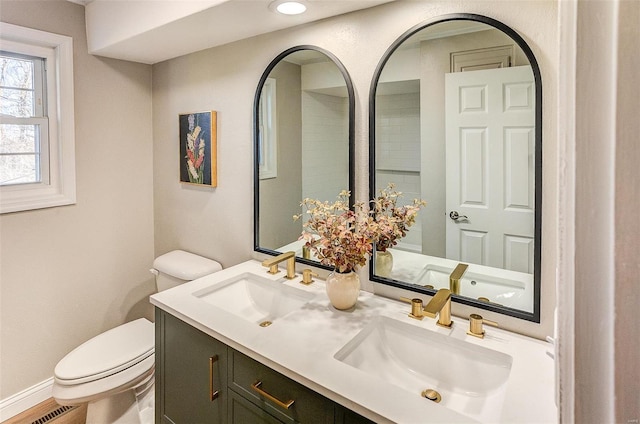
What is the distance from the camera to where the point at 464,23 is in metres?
1.25

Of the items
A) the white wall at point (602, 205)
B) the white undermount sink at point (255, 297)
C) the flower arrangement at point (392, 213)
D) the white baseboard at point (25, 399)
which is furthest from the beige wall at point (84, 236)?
the white wall at point (602, 205)

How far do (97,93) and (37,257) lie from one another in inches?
38.7

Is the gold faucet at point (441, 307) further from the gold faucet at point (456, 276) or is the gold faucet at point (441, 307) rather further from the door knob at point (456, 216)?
the door knob at point (456, 216)

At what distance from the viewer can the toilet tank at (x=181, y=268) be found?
1968mm

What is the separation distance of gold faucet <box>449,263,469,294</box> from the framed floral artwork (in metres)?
1.36

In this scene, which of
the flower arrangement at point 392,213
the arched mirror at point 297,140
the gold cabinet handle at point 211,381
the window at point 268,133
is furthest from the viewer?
the window at point 268,133

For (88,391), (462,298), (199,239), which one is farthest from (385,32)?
(88,391)

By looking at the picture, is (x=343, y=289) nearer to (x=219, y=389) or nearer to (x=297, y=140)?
(x=219, y=389)

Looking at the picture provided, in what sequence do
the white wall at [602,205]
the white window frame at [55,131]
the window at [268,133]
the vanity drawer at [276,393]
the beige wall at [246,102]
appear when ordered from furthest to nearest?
the white window frame at [55,131]
the window at [268,133]
the beige wall at [246,102]
the vanity drawer at [276,393]
the white wall at [602,205]

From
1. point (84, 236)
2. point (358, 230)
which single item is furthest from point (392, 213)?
point (84, 236)

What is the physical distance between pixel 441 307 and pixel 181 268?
143 centimetres

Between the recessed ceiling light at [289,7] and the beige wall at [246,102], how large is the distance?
15cm

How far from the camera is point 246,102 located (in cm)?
190

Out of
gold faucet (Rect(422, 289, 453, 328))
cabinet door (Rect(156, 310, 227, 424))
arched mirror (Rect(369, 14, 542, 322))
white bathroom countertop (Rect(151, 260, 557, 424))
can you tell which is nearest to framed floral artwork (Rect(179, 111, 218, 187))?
white bathroom countertop (Rect(151, 260, 557, 424))
